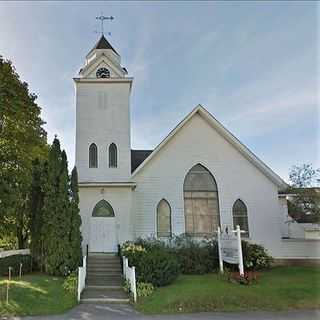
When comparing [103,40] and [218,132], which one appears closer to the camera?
[218,132]

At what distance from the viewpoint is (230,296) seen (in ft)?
40.8

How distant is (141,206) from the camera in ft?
67.5

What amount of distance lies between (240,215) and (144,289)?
366 inches

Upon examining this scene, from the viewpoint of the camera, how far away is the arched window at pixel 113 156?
21.4 meters

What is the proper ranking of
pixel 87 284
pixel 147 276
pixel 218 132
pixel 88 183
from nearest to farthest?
1. pixel 147 276
2. pixel 87 284
3. pixel 88 183
4. pixel 218 132

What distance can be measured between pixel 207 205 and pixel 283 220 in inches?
222

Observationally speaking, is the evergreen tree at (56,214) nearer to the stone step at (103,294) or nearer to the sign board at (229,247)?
the stone step at (103,294)

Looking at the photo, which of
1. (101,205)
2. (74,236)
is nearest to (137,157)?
(101,205)

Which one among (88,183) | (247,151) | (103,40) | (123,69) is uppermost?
(103,40)

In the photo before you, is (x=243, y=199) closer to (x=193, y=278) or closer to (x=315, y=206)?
(x=315, y=206)

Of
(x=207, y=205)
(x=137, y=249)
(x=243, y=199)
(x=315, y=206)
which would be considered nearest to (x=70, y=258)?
(x=137, y=249)

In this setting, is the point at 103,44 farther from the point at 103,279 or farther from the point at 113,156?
the point at 103,279

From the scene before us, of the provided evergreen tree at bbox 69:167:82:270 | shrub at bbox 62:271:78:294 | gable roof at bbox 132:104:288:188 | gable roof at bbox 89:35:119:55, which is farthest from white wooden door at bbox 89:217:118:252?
gable roof at bbox 89:35:119:55

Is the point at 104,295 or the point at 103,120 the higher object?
the point at 103,120
